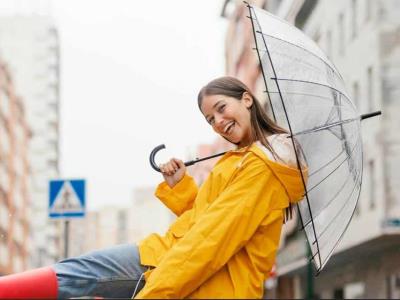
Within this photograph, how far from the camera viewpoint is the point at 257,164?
4.08 m

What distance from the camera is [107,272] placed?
4.15m

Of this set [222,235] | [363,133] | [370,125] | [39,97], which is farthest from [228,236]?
[39,97]

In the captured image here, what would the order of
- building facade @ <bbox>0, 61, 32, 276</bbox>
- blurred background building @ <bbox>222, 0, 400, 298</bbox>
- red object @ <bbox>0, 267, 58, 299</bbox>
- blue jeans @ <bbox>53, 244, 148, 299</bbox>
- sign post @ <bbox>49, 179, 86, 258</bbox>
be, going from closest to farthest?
red object @ <bbox>0, 267, 58, 299</bbox> < blue jeans @ <bbox>53, 244, 148, 299</bbox> < sign post @ <bbox>49, 179, 86, 258</bbox> < blurred background building @ <bbox>222, 0, 400, 298</bbox> < building facade @ <bbox>0, 61, 32, 276</bbox>

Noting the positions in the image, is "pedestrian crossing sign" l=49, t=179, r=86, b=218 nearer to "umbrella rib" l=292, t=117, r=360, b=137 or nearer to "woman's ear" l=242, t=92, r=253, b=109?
"umbrella rib" l=292, t=117, r=360, b=137

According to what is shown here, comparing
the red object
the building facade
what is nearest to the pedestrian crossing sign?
the red object

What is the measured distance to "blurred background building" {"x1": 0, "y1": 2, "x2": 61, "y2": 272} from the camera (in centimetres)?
13200

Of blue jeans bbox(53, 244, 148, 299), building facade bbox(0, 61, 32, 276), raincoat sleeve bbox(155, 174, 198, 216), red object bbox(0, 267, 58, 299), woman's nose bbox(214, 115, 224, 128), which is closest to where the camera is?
red object bbox(0, 267, 58, 299)

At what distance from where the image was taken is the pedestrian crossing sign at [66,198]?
17.8 m

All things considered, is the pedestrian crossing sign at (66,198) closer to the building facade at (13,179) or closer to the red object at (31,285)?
the red object at (31,285)

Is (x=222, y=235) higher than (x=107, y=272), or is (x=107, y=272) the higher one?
(x=222, y=235)

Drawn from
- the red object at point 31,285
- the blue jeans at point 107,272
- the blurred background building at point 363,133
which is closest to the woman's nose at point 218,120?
the blue jeans at point 107,272

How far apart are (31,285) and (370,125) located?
97.6ft

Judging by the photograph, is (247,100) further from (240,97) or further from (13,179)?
(13,179)

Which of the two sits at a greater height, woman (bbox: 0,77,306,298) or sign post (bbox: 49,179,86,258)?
woman (bbox: 0,77,306,298)
